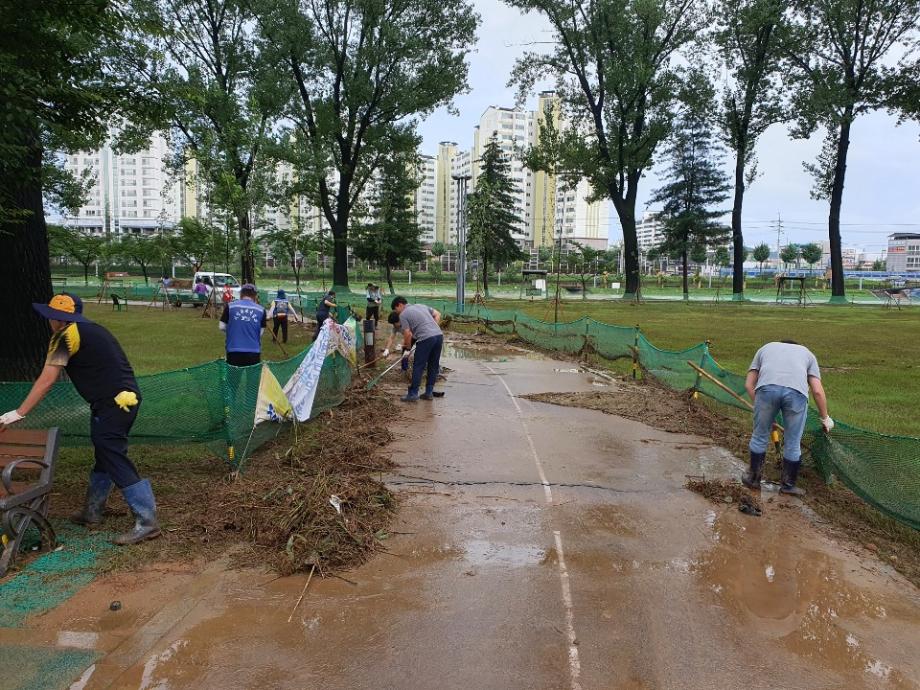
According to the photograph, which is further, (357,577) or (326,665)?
(357,577)

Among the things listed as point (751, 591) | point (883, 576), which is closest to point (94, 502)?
point (751, 591)

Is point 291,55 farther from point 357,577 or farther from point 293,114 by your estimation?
point 357,577

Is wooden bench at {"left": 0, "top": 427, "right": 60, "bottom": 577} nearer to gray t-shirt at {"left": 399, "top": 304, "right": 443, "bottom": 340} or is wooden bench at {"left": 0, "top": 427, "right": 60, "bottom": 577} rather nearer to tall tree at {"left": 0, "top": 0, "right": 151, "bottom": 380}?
tall tree at {"left": 0, "top": 0, "right": 151, "bottom": 380}

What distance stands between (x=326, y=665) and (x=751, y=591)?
8.79ft

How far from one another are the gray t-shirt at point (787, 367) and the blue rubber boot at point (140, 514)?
207 inches

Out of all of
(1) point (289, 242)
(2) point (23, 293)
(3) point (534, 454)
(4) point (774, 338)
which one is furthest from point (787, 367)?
(1) point (289, 242)

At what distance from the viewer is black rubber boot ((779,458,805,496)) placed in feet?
19.3

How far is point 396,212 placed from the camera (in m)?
55.4

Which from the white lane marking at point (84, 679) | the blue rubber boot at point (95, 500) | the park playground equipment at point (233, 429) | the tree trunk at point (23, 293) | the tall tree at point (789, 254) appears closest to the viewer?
the white lane marking at point (84, 679)

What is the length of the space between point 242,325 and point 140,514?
3.66 meters

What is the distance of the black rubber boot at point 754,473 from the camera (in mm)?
5983

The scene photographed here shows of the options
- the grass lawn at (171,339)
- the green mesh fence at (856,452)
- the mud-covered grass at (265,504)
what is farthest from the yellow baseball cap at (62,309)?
the grass lawn at (171,339)

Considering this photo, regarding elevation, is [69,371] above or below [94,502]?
above

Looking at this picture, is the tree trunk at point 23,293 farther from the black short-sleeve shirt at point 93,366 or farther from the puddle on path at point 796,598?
the puddle on path at point 796,598
